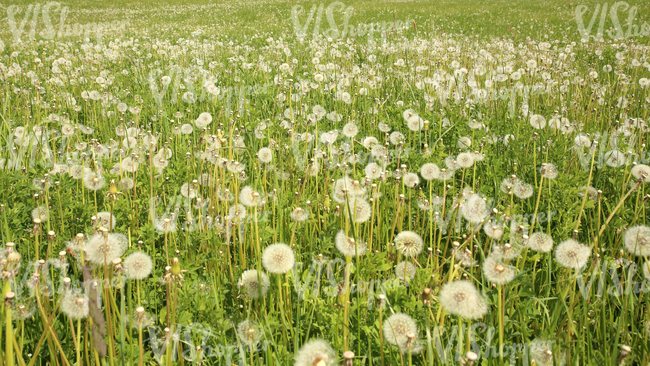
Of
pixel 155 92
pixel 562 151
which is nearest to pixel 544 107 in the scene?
pixel 562 151

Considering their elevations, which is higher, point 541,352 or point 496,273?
point 496,273

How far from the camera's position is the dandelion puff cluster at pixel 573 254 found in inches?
64.3

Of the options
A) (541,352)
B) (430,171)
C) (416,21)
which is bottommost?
(541,352)

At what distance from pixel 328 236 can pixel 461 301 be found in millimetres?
868

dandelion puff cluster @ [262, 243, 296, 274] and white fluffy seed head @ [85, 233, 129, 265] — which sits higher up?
white fluffy seed head @ [85, 233, 129, 265]

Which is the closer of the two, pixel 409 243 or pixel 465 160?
pixel 409 243

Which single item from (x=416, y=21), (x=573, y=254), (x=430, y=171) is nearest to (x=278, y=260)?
(x=573, y=254)

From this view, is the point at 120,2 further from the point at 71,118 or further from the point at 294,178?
the point at 294,178

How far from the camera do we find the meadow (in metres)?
1.40

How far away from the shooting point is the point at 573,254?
5.45 feet

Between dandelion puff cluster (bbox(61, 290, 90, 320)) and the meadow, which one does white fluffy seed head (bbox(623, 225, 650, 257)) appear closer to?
the meadow

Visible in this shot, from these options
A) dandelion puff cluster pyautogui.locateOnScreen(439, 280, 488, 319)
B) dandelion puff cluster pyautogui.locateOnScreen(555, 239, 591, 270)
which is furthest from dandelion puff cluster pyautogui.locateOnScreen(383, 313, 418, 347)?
dandelion puff cluster pyautogui.locateOnScreen(555, 239, 591, 270)

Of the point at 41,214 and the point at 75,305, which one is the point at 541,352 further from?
the point at 41,214

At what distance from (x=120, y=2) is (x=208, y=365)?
33.1m
